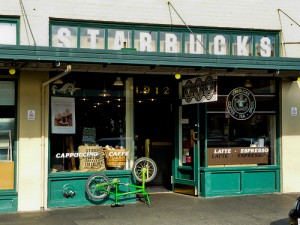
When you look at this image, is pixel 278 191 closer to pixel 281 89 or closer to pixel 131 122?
pixel 281 89

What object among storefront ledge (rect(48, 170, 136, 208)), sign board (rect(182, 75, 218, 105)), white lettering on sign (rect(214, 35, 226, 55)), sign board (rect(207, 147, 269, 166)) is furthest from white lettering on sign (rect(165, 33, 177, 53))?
storefront ledge (rect(48, 170, 136, 208))

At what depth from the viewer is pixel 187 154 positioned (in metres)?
11.4

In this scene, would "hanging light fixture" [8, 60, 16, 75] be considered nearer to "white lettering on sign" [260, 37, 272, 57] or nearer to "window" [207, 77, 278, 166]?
"window" [207, 77, 278, 166]

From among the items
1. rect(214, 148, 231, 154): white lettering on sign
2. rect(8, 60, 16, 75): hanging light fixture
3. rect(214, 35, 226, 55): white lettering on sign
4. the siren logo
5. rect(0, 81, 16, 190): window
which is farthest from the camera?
rect(214, 35, 226, 55): white lettering on sign

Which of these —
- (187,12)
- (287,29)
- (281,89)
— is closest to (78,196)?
(187,12)

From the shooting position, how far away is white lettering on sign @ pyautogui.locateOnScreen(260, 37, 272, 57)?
11.7 m

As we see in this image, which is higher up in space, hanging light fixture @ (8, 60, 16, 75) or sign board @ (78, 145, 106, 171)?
hanging light fixture @ (8, 60, 16, 75)

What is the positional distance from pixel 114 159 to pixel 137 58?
2.63m

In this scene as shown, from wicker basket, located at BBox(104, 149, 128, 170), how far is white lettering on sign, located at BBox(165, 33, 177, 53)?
8.99 ft

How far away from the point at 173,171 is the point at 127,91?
2451 mm

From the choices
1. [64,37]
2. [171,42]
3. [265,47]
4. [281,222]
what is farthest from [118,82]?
[281,222]

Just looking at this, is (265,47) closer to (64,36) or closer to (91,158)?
(64,36)

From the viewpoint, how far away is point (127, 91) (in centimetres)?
1074

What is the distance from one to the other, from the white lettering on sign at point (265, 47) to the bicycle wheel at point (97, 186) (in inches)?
202
